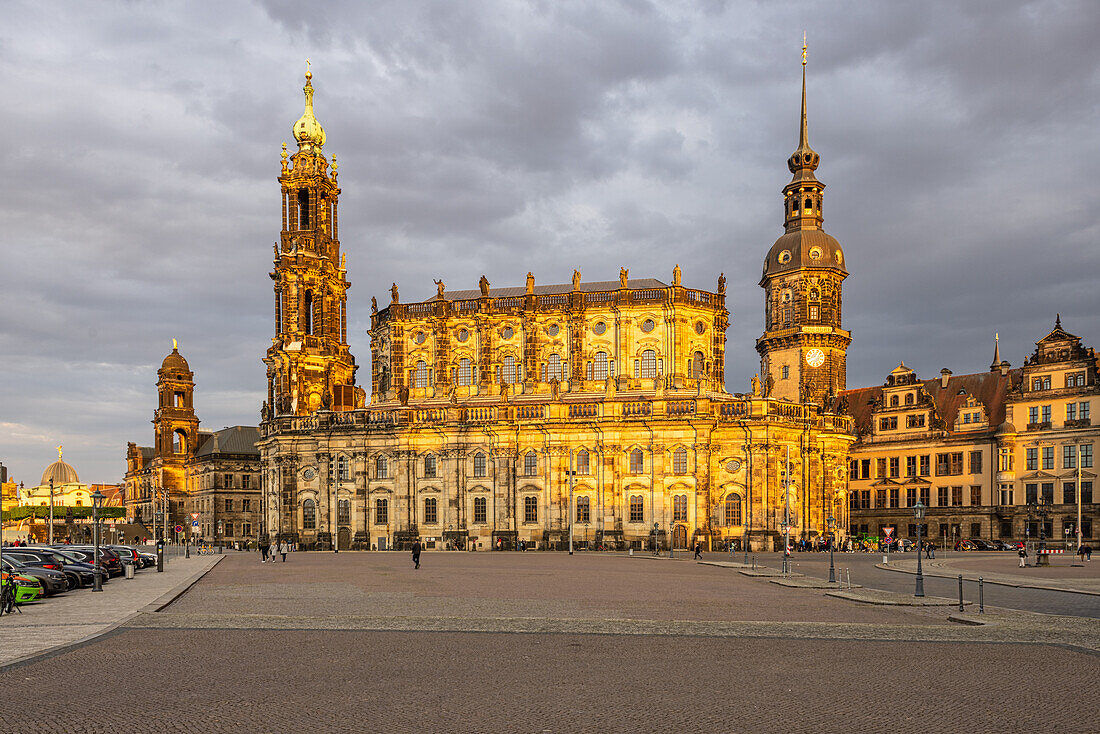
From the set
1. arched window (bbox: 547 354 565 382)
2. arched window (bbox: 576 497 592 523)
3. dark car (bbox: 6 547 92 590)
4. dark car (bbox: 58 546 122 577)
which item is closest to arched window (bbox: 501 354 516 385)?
arched window (bbox: 547 354 565 382)

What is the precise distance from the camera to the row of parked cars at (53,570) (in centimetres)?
3162

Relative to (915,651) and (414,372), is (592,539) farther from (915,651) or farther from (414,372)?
(915,651)

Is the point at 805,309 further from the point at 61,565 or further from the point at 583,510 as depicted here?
the point at 61,565

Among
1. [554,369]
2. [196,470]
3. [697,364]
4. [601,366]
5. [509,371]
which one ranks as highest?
[697,364]

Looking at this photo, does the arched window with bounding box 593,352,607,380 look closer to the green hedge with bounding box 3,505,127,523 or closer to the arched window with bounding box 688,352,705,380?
the arched window with bounding box 688,352,705,380

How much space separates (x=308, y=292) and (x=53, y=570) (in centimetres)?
7071

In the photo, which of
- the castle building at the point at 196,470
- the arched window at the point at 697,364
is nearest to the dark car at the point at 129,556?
the arched window at the point at 697,364

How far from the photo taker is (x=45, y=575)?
36.9 metres

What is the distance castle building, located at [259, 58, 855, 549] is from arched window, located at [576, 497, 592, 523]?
0.12 meters

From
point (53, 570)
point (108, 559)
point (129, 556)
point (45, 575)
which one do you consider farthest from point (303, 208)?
point (45, 575)

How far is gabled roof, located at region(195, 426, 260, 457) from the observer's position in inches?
5807

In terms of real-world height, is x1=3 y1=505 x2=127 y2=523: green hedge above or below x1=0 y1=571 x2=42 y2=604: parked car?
below

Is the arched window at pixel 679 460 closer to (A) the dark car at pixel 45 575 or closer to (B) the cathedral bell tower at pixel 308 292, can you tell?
(B) the cathedral bell tower at pixel 308 292

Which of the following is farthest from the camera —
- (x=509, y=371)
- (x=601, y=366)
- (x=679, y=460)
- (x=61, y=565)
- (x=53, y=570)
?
(x=509, y=371)
